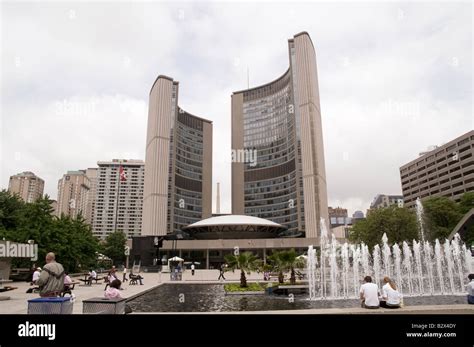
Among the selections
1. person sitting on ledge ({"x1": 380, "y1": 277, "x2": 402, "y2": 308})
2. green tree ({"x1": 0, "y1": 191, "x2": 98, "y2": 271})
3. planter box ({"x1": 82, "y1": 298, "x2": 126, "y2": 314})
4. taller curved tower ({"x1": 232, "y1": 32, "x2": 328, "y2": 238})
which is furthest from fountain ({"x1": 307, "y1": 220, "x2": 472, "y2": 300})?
taller curved tower ({"x1": 232, "y1": 32, "x2": 328, "y2": 238})

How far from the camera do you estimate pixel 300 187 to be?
90.4 meters

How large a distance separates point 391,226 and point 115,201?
481ft

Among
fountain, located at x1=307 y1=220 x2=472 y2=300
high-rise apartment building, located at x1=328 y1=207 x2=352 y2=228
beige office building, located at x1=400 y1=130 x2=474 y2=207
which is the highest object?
beige office building, located at x1=400 y1=130 x2=474 y2=207

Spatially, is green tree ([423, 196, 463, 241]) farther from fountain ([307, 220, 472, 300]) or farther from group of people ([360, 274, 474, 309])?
group of people ([360, 274, 474, 309])

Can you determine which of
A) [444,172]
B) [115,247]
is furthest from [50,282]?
[444,172]

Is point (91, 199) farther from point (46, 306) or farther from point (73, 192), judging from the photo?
point (46, 306)

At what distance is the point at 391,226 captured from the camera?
1858 inches

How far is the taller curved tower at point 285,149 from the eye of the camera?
82250mm

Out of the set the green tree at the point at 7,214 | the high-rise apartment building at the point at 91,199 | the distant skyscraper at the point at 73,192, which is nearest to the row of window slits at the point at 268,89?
the green tree at the point at 7,214

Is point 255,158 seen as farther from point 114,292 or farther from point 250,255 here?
point 114,292

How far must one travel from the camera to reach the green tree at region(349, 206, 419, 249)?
47.0 meters

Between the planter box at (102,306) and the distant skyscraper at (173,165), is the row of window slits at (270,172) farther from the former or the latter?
the planter box at (102,306)

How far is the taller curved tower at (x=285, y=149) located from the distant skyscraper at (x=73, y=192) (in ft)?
283

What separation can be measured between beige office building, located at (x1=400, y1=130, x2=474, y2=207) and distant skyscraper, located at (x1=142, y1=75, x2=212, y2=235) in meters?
76.2
